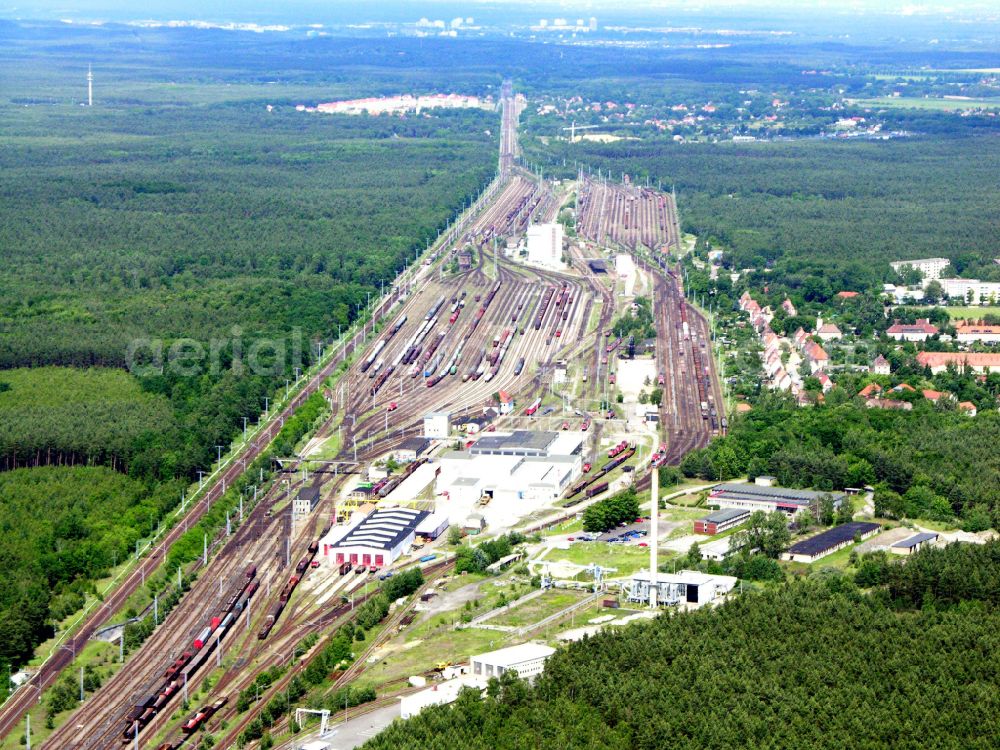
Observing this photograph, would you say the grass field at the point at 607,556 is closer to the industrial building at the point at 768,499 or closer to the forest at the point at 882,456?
the industrial building at the point at 768,499

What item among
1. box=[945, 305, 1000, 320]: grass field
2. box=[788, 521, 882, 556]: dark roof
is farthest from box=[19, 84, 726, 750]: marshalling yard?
box=[945, 305, 1000, 320]: grass field

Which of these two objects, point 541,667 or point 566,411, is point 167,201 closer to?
point 566,411

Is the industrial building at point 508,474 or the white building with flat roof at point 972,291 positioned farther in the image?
the white building with flat roof at point 972,291

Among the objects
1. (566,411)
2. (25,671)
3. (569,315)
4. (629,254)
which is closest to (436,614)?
(25,671)

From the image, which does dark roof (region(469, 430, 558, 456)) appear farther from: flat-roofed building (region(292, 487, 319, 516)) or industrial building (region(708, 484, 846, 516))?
industrial building (region(708, 484, 846, 516))

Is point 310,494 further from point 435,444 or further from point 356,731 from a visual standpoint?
point 356,731

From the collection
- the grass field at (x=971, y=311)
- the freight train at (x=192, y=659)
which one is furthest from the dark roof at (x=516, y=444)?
the grass field at (x=971, y=311)
